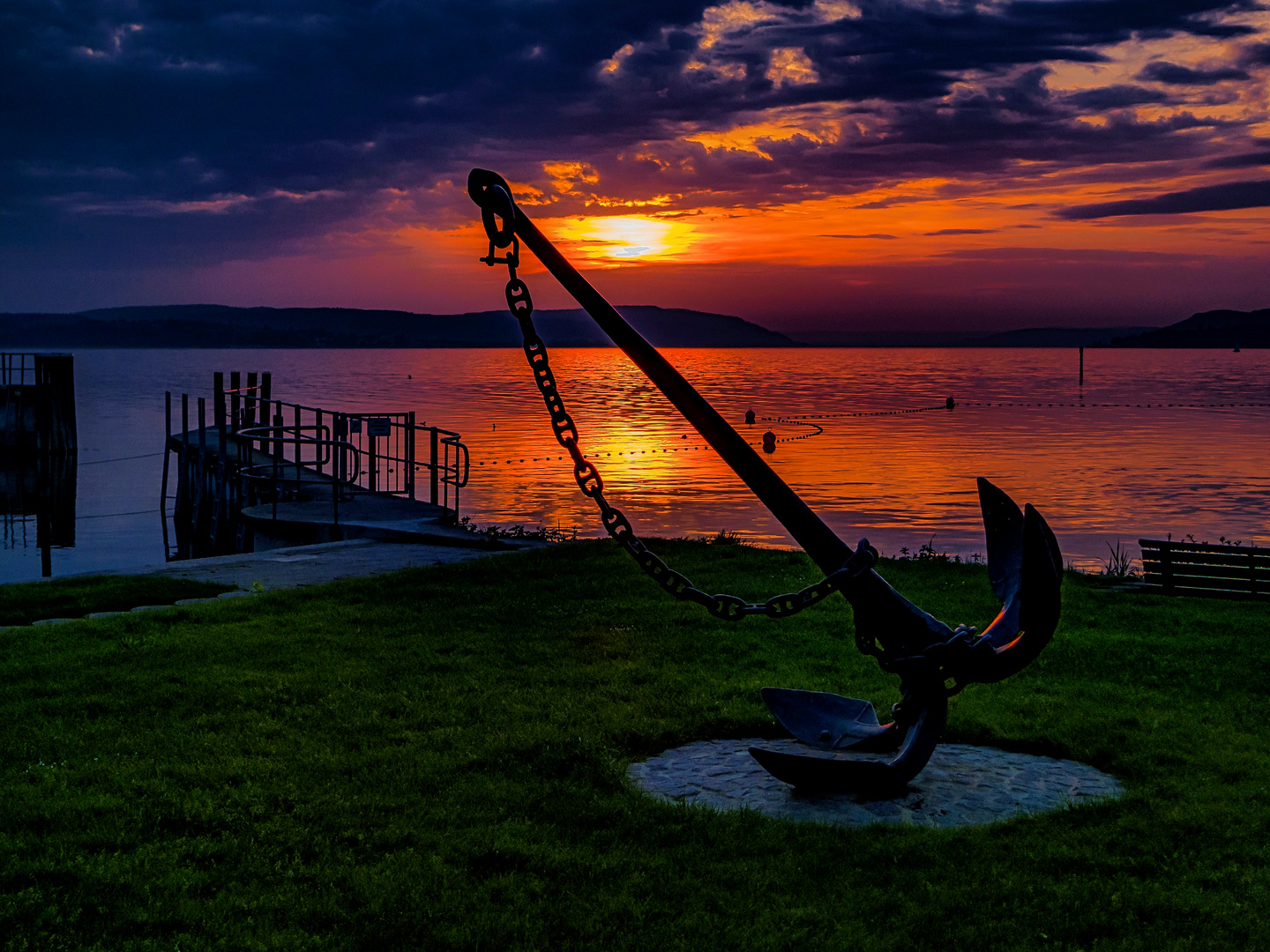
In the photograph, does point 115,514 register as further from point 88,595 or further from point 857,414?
point 857,414

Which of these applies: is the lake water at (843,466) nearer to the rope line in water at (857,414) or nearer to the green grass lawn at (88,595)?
the rope line in water at (857,414)

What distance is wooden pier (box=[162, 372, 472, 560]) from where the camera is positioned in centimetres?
1709

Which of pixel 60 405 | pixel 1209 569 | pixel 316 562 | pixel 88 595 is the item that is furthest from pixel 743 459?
pixel 60 405

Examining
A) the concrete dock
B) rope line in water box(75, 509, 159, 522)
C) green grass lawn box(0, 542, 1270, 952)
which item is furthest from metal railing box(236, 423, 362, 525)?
rope line in water box(75, 509, 159, 522)

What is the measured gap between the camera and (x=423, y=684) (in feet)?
27.1

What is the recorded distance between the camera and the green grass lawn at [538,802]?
466 centimetres

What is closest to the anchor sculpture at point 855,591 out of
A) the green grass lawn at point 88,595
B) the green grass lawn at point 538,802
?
the green grass lawn at point 538,802

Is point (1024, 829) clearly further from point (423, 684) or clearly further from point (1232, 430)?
point (1232, 430)

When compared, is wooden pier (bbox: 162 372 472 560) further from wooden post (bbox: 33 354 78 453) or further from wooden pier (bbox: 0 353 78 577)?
wooden post (bbox: 33 354 78 453)

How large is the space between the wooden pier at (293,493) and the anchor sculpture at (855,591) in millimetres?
10121

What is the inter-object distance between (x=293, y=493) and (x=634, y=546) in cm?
1543

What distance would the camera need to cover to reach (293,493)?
20.2m

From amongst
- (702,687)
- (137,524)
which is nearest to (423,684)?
(702,687)

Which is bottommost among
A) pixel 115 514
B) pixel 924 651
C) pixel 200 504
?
pixel 115 514
